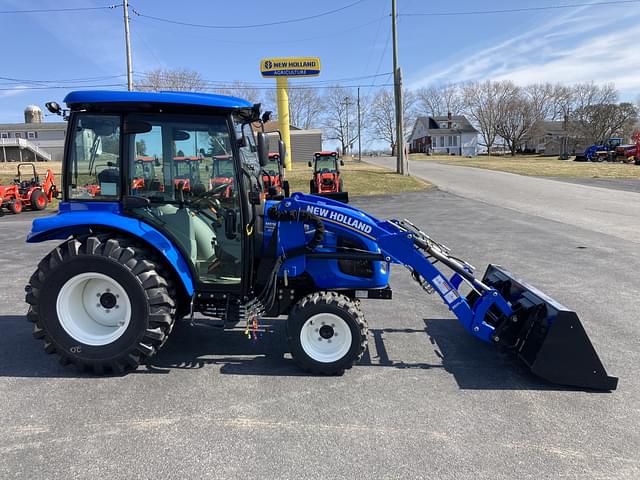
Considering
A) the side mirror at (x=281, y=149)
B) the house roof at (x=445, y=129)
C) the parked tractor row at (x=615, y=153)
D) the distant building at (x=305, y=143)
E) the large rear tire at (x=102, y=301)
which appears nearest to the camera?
the large rear tire at (x=102, y=301)

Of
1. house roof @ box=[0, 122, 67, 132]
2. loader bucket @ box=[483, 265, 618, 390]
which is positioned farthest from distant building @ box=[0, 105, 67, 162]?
loader bucket @ box=[483, 265, 618, 390]

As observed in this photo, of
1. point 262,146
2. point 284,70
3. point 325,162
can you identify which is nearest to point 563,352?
point 262,146

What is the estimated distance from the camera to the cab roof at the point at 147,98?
12.0ft

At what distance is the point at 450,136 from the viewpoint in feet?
267

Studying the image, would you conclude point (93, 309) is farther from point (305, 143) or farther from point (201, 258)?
point (305, 143)

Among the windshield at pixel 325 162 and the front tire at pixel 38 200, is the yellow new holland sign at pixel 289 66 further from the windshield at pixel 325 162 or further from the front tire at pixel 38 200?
the front tire at pixel 38 200

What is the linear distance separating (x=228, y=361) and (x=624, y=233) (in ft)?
33.9

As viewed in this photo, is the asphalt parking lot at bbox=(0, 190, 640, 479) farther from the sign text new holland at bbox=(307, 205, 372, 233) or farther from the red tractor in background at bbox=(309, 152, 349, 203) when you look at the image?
the red tractor in background at bbox=(309, 152, 349, 203)

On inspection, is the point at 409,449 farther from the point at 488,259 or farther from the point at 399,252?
the point at 488,259

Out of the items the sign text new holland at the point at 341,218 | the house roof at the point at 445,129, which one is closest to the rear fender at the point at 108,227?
the sign text new holland at the point at 341,218

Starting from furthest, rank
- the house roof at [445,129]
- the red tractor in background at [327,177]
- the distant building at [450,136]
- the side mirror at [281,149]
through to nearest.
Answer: the house roof at [445,129], the distant building at [450,136], the red tractor in background at [327,177], the side mirror at [281,149]

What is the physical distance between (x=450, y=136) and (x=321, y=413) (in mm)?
84114

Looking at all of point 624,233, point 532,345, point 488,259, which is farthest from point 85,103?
point 624,233

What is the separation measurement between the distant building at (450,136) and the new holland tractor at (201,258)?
78.8m
